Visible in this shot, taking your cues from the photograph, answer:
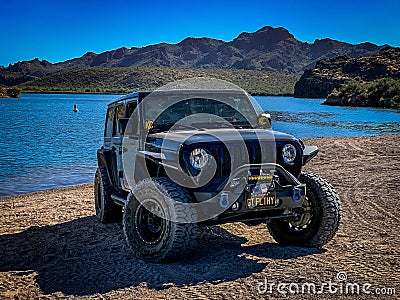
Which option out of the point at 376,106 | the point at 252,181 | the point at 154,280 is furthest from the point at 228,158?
the point at 376,106

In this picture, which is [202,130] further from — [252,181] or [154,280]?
[154,280]

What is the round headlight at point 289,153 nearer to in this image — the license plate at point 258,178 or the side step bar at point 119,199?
the license plate at point 258,178

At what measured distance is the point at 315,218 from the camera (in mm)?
6191

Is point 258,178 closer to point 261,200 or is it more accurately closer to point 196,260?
point 261,200

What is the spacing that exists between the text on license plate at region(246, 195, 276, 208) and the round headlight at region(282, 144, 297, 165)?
61 cm

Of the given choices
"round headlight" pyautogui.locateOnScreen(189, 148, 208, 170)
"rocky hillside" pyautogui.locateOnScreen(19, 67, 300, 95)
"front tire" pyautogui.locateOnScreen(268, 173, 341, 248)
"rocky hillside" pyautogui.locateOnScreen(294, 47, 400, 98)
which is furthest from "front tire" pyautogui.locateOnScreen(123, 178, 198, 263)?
"rocky hillside" pyautogui.locateOnScreen(19, 67, 300, 95)

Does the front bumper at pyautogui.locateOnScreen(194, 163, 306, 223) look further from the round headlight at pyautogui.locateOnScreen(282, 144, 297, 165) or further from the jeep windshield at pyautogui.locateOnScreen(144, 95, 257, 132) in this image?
the jeep windshield at pyautogui.locateOnScreen(144, 95, 257, 132)

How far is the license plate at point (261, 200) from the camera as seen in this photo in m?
5.43

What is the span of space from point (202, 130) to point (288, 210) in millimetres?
1483

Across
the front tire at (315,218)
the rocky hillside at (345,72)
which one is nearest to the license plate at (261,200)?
the front tire at (315,218)

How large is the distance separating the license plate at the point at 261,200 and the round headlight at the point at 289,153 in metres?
0.60

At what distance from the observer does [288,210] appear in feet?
19.4

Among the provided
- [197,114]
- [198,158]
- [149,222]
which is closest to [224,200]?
[198,158]

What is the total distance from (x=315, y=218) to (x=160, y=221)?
6.44 feet
